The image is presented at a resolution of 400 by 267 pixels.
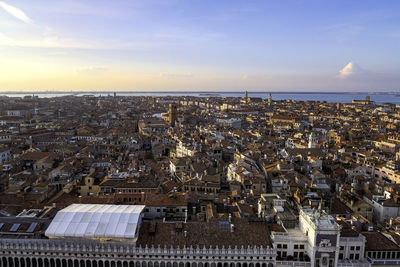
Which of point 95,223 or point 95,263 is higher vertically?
point 95,223

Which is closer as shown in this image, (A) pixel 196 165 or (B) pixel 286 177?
(B) pixel 286 177

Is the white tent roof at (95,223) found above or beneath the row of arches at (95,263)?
above

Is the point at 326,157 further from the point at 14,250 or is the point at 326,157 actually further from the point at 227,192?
the point at 14,250

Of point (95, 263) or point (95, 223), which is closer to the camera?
point (95, 263)

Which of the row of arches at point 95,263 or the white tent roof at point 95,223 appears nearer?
the row of arches at point 95,263

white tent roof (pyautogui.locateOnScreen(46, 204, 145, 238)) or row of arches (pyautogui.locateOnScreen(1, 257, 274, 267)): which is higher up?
white tent roof (pyautogui.locateOnScreen(46, 204, 145, 238))

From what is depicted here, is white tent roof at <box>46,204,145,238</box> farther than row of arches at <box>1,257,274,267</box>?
Yes

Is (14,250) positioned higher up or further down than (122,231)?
further down

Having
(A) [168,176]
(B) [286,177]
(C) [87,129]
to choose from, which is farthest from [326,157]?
(C) [87,129]
